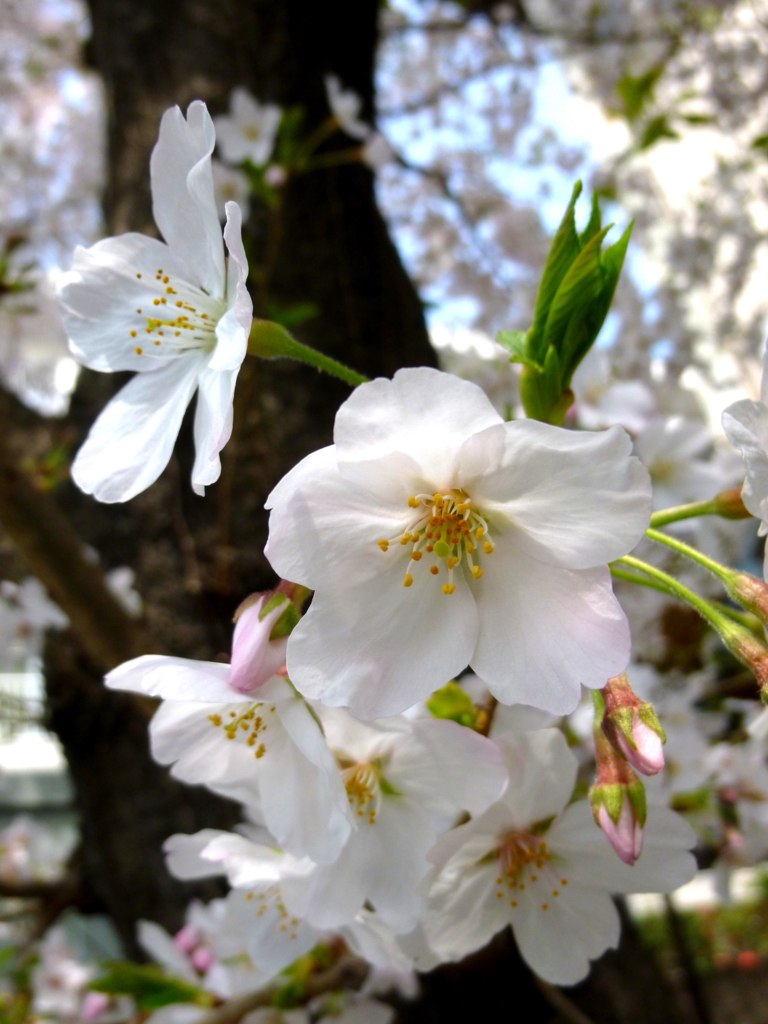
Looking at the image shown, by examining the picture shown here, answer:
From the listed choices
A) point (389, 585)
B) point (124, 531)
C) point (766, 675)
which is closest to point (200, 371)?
point (389, 585)

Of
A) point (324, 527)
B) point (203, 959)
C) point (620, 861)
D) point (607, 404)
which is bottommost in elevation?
point (203, 959)

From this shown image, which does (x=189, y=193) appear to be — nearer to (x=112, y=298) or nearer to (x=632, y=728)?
(x=112, y=298)

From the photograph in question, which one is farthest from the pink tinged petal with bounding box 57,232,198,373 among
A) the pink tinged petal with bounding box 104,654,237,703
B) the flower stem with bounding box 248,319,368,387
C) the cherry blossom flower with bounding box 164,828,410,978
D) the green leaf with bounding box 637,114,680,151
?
the green leaf with bounding box 637,114,680,151

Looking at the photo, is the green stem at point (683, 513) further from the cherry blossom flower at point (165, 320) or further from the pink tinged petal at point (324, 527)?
the cherry blossom flower at point (165, 320)

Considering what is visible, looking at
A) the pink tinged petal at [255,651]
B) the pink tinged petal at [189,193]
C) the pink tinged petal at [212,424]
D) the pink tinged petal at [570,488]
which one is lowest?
the pink tinged petal at [255,651]

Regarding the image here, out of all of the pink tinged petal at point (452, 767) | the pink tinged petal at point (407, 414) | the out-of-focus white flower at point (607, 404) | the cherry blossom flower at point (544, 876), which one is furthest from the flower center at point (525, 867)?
the out-of-focus white flower at point (607, 404)

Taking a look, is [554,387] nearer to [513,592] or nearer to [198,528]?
[513,592]

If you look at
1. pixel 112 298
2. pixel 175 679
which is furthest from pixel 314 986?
pixel 112 298
